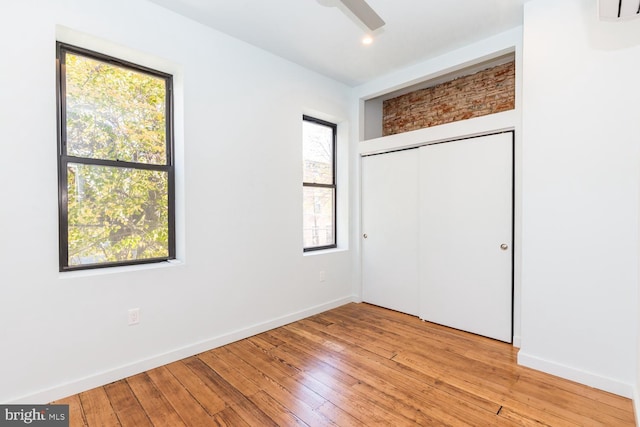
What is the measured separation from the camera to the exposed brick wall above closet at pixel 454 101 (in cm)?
335

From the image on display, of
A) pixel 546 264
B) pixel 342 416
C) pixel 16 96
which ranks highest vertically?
A: pixel 16 96

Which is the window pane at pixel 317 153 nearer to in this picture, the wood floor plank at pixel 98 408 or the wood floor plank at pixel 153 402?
the wood floor plank at pixel 153 402

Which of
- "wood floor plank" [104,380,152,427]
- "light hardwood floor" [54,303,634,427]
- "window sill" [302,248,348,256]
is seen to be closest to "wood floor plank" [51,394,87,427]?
"light hardwood floor" [54,303,634,427]

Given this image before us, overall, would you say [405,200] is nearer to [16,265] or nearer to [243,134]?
[243,134]

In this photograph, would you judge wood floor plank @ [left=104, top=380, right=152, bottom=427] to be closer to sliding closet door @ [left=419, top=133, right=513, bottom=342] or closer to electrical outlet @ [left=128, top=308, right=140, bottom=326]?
electrical outlet @ [left=128, top=308, right=140, bottom=326]

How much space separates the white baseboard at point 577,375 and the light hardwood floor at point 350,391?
0.05 meters

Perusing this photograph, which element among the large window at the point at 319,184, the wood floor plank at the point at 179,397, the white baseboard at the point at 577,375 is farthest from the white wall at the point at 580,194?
the wood floor plank at the point at 179,397

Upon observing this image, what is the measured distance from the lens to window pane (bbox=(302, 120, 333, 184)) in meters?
3.88

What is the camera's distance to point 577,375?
2.24 m

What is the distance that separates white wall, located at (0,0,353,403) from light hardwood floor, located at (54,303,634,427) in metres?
0.28

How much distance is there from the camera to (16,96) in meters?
1.90

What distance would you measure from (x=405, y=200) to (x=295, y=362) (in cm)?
216

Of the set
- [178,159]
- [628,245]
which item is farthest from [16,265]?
[628,245]

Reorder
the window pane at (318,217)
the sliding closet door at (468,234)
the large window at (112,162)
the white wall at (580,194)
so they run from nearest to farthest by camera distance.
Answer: the white wall at (580,194)
the large window at (112,162)
the sliding closet door at (468,234)
the window pane at (318,217)
